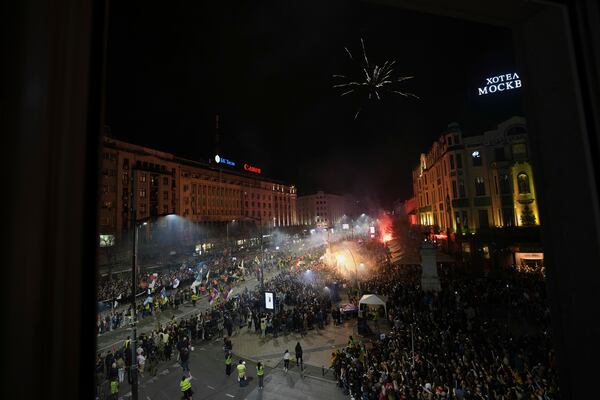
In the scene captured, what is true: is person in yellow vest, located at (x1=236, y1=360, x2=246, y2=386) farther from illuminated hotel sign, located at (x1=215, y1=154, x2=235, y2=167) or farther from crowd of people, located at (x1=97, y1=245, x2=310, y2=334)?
illuminated hotel sign, located at (x1=215, y1=154, x2=235, y2=167)

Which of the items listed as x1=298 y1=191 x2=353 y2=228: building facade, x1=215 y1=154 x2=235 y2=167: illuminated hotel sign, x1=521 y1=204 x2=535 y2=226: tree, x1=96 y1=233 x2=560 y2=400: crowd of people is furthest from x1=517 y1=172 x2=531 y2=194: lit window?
x1=298 y1=191 x2=353 y2=228: building facade

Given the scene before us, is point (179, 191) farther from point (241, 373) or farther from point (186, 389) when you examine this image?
point (186, 389)

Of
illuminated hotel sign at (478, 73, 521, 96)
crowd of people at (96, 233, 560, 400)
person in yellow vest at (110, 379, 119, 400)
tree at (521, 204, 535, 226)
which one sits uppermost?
illuminated hotel sign at (478, 73, 521, 96)

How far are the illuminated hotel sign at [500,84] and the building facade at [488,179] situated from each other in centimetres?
512

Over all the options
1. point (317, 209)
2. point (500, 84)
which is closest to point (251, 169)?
point (317, 209)

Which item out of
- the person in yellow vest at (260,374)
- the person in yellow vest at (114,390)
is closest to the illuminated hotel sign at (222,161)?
the person in yellow vest at (114,390)

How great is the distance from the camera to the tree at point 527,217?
30.0m

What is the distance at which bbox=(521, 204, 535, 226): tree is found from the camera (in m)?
30.0

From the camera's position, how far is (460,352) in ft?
38.2

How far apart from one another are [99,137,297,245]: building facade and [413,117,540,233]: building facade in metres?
23.9

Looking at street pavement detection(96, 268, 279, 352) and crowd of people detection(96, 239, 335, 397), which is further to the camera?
street pavement detection(96, 268, 279, 352)

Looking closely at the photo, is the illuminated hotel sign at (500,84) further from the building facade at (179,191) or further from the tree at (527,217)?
the building facade at (179,191)

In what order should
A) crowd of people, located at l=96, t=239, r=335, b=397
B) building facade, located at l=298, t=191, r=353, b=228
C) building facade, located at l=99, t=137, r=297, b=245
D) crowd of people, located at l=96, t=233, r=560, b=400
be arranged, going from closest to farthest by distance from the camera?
crowd of people, located at l=96, t=233, r=560, b=400 < crowd of people, located at l=96, t=239, r=335, b=397 < building facade, located at l=99, t=137, r=297, b=245 < building facade, located at l=298, t=191, r=353, b=228

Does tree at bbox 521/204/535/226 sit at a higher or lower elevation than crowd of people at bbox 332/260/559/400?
higher
